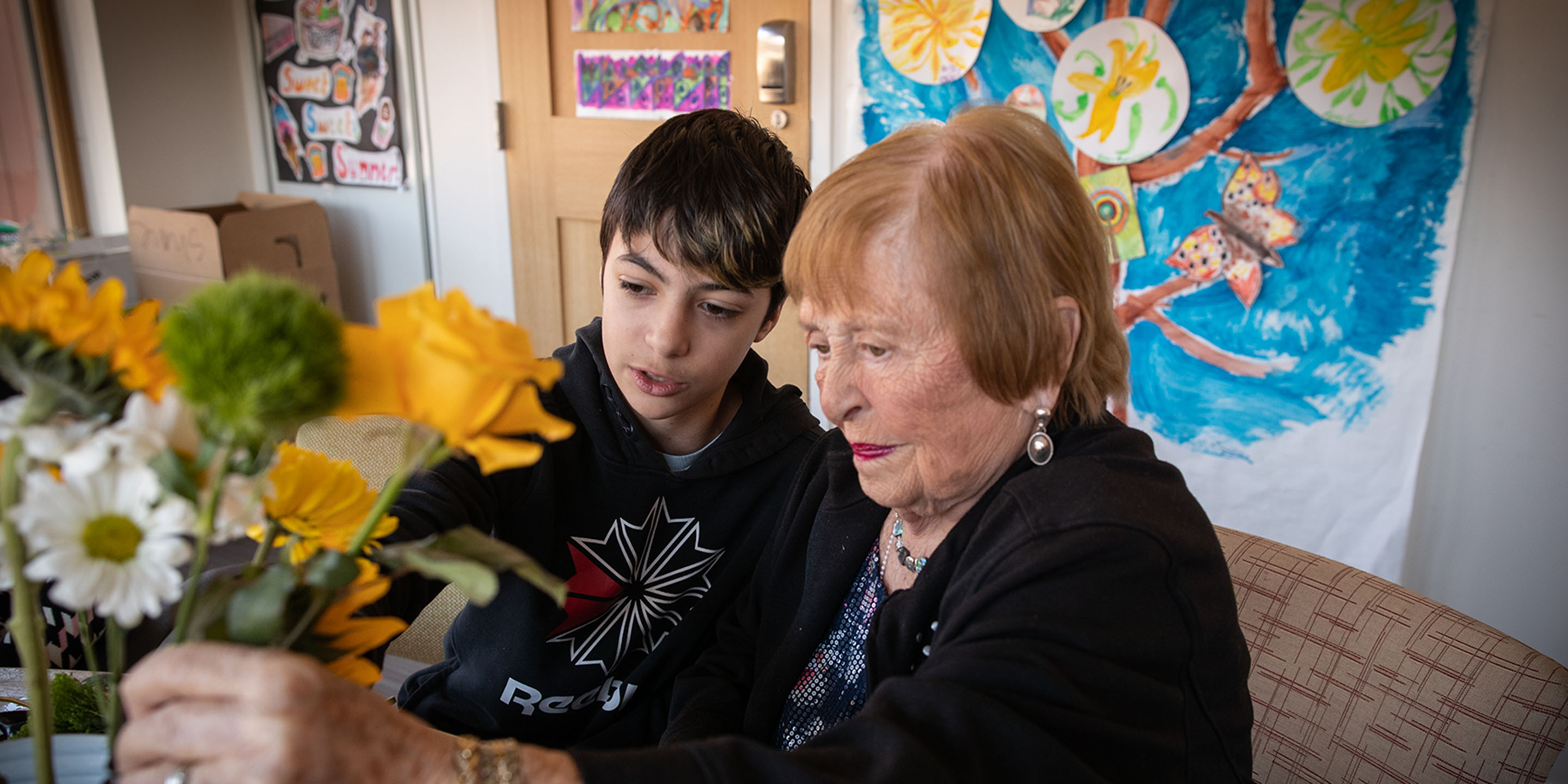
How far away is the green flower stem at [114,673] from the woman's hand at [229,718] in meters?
0.04

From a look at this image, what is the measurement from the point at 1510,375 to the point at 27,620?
2.49 meters

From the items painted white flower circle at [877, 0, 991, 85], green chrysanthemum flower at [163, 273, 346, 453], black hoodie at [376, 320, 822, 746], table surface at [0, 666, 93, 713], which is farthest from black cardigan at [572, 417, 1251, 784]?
painted white flower circle at [877, 0, 991, 85]

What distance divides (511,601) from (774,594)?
0.32m

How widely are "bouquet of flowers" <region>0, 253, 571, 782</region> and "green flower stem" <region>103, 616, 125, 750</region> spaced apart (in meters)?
0.03

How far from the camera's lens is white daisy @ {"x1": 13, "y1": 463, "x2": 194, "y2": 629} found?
38cm

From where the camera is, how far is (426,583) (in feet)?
3.34

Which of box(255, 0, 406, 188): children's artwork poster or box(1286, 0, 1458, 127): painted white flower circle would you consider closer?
box(1286, 0, 1458, 127): painted white flower circle

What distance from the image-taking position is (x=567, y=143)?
3350 millimetres

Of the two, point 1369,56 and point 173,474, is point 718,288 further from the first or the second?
point 1369,56

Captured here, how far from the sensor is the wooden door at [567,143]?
9.66 feet

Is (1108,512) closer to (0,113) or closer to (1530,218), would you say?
(1530,218)

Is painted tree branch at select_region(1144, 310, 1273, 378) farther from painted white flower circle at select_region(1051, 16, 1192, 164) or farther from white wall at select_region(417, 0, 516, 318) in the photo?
white wall at select_region(417, 0, 516, 318)

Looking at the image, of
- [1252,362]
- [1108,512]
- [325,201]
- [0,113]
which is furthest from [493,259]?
[1108,512]

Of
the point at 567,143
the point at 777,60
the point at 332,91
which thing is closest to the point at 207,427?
the point at 777,60
